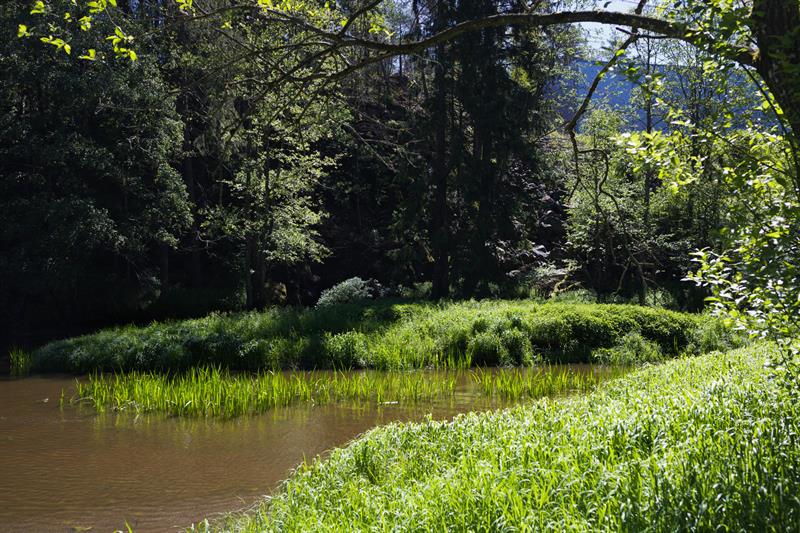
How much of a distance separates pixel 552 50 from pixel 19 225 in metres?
18.8

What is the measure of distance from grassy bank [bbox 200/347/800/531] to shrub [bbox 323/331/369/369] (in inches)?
335

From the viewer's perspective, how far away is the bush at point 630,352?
49.4 ft

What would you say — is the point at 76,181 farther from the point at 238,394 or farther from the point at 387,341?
the point at 238,394

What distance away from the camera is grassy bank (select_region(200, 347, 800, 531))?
11.4 ft

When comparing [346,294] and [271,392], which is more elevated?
[346,294]

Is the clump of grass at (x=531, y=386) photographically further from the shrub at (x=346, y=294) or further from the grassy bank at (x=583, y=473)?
the shrub at (x=346, y=294)

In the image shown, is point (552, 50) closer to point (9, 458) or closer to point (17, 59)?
point (17, 59)

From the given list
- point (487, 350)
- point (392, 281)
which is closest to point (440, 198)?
point (392, 281)

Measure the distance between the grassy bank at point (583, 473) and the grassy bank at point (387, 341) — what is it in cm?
823

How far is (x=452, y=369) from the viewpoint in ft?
45.2

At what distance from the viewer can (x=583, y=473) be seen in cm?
420

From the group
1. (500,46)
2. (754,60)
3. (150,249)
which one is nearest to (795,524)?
(754,60)

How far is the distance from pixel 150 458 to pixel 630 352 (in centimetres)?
A: 1080

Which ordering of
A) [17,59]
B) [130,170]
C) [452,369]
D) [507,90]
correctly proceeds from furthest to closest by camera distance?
[507,90] → [130,170] → [17,59] → [452,369]
